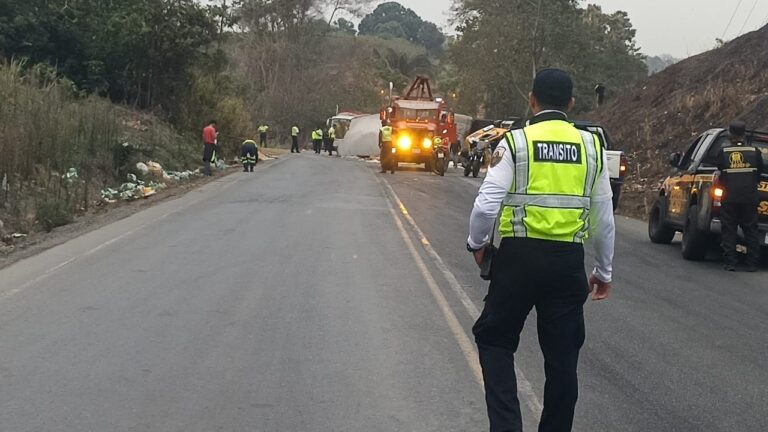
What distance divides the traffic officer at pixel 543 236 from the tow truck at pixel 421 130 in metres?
29.4

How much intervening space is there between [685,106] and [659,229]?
14.9 metres

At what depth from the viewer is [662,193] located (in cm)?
1616

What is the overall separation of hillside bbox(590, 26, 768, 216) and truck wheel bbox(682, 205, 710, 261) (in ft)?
27.0

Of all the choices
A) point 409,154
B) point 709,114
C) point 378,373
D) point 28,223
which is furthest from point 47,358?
point 409,154

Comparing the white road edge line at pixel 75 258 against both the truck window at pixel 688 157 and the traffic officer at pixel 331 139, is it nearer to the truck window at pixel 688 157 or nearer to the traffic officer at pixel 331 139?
the truck window at pixel 688 157

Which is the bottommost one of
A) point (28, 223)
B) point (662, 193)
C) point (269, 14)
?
point (28, 223)

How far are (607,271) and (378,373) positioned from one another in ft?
8.28

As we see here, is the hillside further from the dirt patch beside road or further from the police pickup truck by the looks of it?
the dirt patch beside road

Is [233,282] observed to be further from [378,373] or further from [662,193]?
[662,193]

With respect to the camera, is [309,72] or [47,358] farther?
[309,72]

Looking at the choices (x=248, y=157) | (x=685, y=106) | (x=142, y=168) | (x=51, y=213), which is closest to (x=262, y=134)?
(x=248, y=157)

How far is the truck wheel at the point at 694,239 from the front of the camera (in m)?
13.6

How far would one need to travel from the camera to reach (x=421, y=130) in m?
34.9

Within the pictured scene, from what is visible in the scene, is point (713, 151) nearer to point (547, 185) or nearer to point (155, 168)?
point (547, 185)
